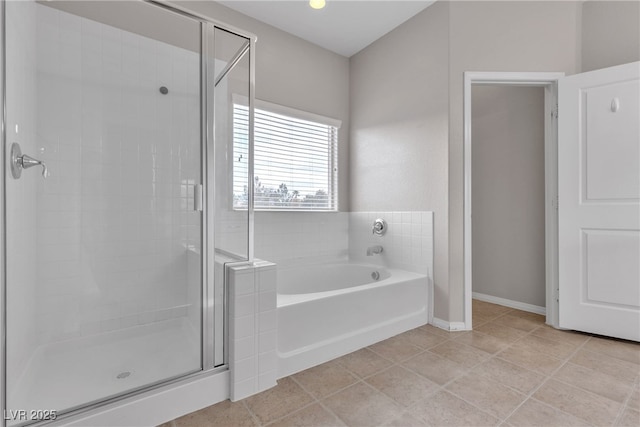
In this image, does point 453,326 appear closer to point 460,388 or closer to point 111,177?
point 460,388

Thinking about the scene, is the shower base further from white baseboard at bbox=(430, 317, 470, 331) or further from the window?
white baseboard at bbox=(430, 317, 470, 331)

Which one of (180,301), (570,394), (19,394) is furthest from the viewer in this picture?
(180,301)

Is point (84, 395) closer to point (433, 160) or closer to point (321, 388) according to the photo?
point (321, 388)

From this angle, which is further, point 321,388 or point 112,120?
point 112,120

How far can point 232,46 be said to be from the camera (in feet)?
5.25

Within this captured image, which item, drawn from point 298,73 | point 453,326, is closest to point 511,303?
point 453,326

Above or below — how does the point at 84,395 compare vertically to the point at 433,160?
below

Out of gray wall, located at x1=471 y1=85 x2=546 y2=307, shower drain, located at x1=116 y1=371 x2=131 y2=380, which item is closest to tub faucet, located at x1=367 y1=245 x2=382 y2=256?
gray wall, located at x1=471 y1=85 x2=546 y2=307

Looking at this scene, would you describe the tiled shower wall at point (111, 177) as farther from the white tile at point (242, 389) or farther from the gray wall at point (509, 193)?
the gray wall at point (509, 193)

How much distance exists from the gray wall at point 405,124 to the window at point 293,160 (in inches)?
11.3

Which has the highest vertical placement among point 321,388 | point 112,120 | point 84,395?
point 112,120

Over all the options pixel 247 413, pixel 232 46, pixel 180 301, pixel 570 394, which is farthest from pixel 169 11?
pixel 570 394

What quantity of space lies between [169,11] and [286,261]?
79.0 inches

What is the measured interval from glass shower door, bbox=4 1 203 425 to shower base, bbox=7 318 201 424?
0.03 feet
